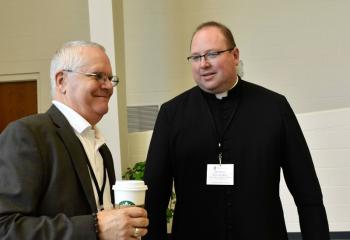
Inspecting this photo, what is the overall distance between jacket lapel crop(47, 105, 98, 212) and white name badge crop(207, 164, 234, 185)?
0.61 metres

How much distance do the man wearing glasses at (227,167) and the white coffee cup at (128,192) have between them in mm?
670

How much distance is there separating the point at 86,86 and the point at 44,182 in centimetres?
32

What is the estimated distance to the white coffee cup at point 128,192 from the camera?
936 mm

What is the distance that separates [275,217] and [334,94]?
10.2ft

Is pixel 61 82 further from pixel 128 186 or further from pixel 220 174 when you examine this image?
pixel 220 174

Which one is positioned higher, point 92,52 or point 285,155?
point 92,52

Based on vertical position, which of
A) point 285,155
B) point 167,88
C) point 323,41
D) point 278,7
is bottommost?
point 285,155

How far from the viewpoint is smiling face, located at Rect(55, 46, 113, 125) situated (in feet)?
3.85

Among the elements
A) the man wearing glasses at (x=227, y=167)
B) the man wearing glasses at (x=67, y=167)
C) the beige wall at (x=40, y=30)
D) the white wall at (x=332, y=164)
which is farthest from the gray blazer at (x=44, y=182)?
the beige wall at (x=40, y=30)

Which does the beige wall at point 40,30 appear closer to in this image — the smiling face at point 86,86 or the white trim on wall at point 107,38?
the white trim on wall at point 107,38

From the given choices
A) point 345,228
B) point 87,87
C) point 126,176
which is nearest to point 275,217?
point 87,87

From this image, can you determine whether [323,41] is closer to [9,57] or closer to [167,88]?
[167,88]

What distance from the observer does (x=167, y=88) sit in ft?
15.3

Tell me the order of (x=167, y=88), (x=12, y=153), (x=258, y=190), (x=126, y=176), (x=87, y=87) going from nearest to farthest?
(x=12, y=153) → (x=87, y=87) → (x=258, y=190) → (x=126, y=176) → (x=167, y=88)
